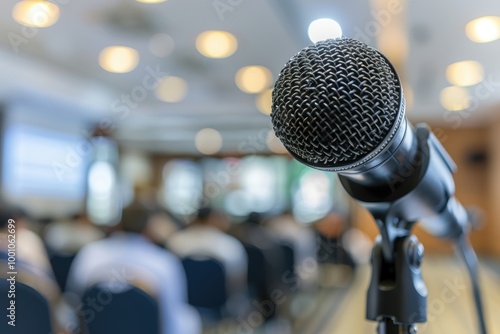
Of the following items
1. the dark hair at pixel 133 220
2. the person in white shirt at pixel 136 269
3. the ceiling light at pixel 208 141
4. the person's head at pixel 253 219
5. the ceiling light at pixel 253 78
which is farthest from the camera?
the ceiling light at pixel 208 141

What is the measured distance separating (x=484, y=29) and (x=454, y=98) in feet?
17.9

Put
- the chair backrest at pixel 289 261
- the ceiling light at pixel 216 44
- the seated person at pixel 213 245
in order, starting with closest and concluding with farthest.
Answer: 1. the seated person at pixel 213 245
2. the chair backrest at pixel 289 261
3. the ceiling light at pixel 216 44

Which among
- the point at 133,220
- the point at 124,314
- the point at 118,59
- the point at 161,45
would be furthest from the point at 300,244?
the point at 124,314

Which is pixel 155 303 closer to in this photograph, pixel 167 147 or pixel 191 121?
pixel 191 121

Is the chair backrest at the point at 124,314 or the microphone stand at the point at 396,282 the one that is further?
the chair backrest at the point at 124,314

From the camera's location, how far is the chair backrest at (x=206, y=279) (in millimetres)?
3339

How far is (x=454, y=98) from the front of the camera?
→ 887cm

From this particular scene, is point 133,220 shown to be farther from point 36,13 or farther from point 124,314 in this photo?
point 36,13

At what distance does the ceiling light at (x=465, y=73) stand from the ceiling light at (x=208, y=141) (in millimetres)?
6543

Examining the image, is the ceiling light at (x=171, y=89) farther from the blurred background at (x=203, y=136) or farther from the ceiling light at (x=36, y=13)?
the ceiling light at (x=36, y=13)

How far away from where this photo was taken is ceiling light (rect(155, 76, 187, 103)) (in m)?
8.06

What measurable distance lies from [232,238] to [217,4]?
75.5 inches

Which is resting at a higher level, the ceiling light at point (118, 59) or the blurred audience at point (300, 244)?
the ceiling light at point (118, 59)

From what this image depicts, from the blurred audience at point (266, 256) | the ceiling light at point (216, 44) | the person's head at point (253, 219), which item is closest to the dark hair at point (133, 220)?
the blurred audience at point (266, 256)
